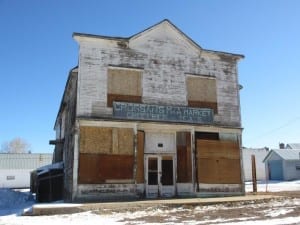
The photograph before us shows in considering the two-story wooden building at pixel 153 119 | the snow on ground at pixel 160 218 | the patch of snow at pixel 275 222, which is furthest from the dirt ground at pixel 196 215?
the two-story wooden building at pixel 153 119

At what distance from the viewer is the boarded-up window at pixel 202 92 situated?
19.0 meters

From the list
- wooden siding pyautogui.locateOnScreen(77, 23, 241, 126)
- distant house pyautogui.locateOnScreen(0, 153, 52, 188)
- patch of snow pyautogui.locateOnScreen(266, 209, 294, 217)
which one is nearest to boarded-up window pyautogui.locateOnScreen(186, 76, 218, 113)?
wooden siding pyautogui.locateOnScreen(77, 23, 241, 126)

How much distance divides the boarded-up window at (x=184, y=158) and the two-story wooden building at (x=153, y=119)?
49mm

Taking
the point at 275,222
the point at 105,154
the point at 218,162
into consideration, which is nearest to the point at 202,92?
the point at 218,162

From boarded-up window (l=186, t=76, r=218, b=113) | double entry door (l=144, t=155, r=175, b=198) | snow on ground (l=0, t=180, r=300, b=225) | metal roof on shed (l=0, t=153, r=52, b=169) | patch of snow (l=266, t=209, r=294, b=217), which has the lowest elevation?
snow on ground (l=0, t=180, r=300, b=225)

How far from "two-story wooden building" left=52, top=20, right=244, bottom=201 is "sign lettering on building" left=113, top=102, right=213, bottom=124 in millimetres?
48

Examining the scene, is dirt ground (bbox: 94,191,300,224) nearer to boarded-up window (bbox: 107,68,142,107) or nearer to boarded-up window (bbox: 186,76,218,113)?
boarded-up window (bbox: 107,68,142,107)

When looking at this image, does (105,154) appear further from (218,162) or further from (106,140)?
(218,162)

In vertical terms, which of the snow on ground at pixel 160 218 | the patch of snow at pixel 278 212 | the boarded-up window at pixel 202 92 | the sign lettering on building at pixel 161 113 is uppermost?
the boarded-up window at pixel 202 92

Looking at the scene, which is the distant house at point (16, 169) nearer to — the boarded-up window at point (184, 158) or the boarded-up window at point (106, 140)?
the boarded-up window at point (106, 140)

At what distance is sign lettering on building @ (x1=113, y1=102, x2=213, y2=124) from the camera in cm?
1744

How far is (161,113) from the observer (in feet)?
59.6

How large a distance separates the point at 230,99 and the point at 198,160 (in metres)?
4.02

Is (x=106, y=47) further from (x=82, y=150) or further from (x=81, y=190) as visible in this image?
(x=81, y=190)
